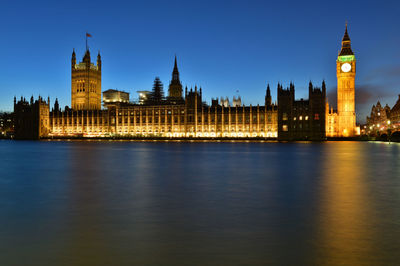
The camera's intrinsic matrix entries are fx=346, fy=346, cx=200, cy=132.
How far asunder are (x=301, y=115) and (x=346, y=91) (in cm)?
1938

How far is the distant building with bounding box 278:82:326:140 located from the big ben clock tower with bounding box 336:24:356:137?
1193cm

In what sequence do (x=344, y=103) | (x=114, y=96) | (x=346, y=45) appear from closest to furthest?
(x=344, y=103), (x=346, y=45), (x=114, y=96)

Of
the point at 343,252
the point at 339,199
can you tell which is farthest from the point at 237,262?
the point at 339,199

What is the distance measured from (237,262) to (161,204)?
5.34 m

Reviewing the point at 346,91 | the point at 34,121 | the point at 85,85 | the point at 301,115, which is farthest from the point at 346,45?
the point at 34,121

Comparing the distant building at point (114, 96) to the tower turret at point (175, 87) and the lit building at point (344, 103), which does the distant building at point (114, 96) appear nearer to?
the tower turret at point (175, 87)

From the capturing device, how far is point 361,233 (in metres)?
7.58

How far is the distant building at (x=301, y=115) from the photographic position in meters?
95.4

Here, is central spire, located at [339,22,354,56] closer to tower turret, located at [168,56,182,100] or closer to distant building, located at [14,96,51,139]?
tower turret, located at [168,56,182,100]

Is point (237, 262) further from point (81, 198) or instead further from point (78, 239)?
point (81, 198)

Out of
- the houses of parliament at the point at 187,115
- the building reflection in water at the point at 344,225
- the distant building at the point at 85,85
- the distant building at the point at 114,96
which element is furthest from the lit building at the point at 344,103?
the distant building at the point at 85,85

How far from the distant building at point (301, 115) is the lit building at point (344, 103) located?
8049 millimetres

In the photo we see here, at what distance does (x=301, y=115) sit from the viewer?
97.2m

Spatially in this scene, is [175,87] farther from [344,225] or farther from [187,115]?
[344,225]
